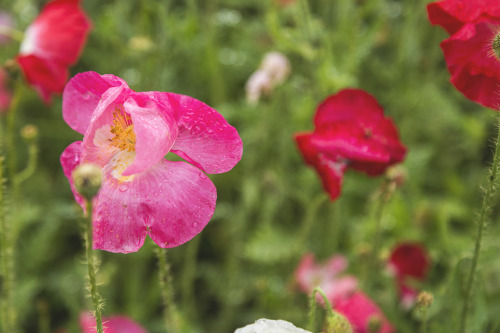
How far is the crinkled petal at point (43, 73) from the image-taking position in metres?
1.11

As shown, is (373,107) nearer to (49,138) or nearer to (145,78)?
(145,78)

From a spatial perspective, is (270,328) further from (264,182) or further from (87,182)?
(264,182)

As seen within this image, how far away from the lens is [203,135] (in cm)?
70

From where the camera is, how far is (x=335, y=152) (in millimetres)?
943

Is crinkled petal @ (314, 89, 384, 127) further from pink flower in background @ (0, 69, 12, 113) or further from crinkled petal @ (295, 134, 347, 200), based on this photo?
pink flower in background @ (0, 69, 12, 113)

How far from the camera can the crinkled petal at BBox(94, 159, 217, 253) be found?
2.20ft

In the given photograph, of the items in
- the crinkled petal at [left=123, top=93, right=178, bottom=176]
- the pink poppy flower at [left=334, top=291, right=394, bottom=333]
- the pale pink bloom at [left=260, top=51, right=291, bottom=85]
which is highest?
the crinkled petal at [left=123, top=93, right=178, bottom=176]

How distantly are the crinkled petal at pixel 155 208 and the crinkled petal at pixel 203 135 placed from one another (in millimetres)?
19

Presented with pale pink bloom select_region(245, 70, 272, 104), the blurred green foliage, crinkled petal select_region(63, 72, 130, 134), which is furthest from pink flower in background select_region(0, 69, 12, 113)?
crinkled petal select_region(63, 72, 130, 134)

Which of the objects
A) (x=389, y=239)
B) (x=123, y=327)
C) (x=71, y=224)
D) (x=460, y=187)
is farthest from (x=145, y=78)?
(x=460, y=187)

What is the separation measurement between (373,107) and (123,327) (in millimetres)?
664

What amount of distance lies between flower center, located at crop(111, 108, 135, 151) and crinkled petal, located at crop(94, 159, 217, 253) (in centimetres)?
5

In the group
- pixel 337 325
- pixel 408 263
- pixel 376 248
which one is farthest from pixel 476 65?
pixel 408 263

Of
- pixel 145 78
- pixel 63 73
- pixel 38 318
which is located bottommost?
pixel 38 318
